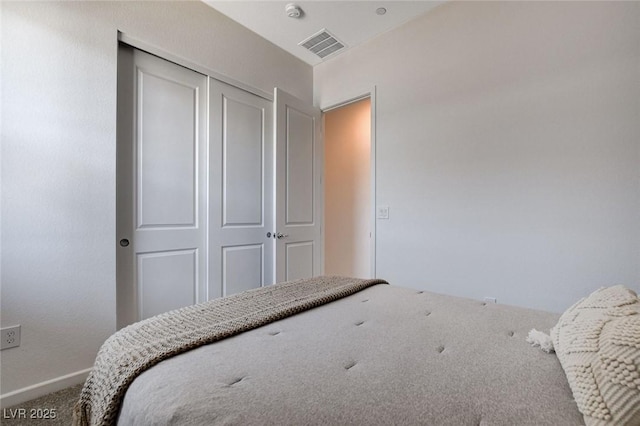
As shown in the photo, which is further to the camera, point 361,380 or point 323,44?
point 323,44

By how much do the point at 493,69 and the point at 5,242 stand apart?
3208 millimetres

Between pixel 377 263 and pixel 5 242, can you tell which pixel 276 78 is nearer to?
pixel 377 263

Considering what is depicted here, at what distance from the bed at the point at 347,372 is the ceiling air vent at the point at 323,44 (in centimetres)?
257

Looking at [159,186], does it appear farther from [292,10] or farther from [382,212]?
[382,212]

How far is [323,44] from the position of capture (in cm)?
281

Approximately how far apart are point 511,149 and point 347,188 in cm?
221

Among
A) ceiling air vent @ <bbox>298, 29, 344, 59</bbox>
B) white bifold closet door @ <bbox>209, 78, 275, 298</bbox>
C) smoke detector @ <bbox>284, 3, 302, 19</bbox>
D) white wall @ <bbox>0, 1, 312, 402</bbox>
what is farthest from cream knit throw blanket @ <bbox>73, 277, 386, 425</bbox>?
ceiling air vent @ <bbox>298, 29, 344, 59</bbox>

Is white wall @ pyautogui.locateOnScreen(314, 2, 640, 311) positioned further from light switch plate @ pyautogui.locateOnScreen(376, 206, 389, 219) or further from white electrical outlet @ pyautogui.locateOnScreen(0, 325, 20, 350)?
white electrical outlet @ pyautogui.locateOnScreen(0, 325, 20, 350)

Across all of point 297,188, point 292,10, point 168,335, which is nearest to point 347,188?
point 297,188

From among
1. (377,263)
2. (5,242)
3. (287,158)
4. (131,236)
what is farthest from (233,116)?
(377,263)

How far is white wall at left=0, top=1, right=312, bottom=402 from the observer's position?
5.01 ft

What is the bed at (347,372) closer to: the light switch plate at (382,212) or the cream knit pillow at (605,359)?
the cream knit pillow at (605,359)

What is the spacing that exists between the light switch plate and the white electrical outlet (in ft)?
8.34

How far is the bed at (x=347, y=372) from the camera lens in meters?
0.56
